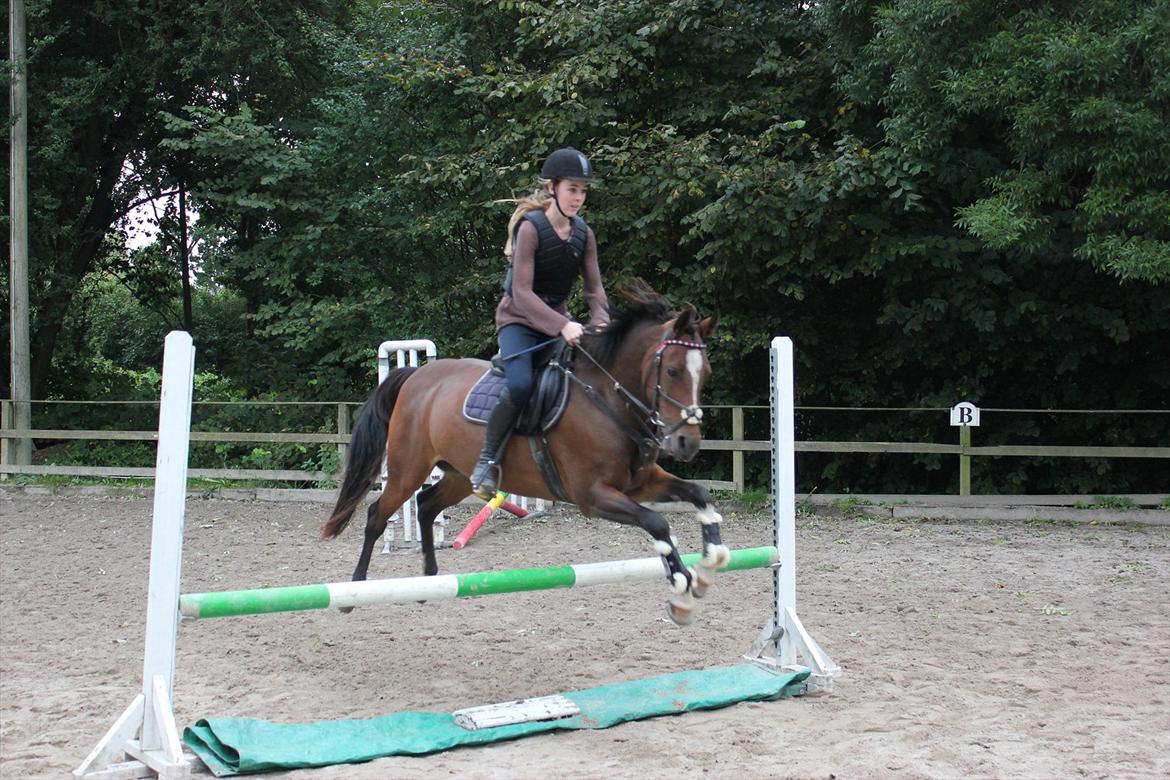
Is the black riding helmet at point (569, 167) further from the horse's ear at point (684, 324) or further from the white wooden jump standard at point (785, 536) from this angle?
the white wooden jump standard at point (785, 536)

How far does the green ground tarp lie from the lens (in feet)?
13.7

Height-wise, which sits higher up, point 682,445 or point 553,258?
point 553,258

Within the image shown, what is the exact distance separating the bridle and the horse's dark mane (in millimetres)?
65

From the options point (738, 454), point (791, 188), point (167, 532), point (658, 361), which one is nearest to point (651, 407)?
point (658, 361)

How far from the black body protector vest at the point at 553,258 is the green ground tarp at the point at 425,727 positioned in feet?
6.70

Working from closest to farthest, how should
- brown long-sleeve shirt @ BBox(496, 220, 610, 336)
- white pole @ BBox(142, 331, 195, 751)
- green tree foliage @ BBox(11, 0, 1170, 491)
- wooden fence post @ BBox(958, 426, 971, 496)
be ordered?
white pole @ BBox(142, 331, 195, 751) → brown long-sleeve shirt @ BBox(496, 220, 610, 336) → green tree foliage @ BBox(11, 0, 1170, 491) → wooden fence post @ BBox(958, 426, 971, 496)

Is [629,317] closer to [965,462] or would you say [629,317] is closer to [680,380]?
[680,380]

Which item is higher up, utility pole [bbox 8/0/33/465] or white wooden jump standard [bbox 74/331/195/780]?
utility pole [bbox 8/0/33/465]

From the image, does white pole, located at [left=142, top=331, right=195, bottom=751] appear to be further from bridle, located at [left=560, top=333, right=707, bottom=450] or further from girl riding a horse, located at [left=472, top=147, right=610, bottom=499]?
bridle, located at [left=560, top=333, right=707, bottom=450]

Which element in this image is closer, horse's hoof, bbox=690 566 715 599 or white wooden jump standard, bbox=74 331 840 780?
white wooden jump standard, bbox=74 331 840 780

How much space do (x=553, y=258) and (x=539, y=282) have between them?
169 millimetres

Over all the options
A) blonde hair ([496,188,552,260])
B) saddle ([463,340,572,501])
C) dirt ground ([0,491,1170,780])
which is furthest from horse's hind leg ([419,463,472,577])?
blonde hair ([496,188,552,260])

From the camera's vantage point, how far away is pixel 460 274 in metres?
14.5

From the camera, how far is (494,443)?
5.25 metres
